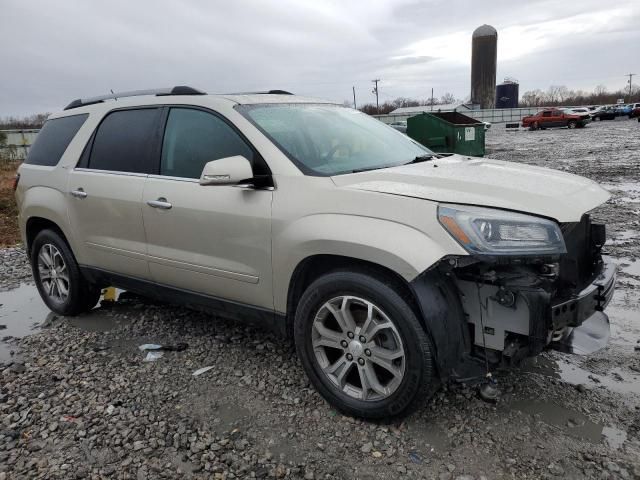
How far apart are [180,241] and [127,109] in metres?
1.34

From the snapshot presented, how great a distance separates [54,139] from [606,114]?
50875 mm

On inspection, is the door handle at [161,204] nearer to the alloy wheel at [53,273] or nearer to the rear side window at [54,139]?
the rear side window at [54,139]

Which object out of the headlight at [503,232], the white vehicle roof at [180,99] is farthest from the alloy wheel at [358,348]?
the white vehicle roof at [180,99]

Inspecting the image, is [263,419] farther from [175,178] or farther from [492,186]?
[492,186]

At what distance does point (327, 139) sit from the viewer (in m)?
3.64

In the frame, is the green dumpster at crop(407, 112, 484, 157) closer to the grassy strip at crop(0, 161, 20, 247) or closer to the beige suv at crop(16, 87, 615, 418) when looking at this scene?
the grassy strip at crop(0, 161, 20, 247)

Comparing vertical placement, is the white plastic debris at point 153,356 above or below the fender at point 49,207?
below

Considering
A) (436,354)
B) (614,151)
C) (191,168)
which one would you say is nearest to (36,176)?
(191,168)

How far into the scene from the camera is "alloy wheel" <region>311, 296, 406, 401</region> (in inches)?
110

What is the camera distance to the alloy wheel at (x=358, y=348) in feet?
9.20

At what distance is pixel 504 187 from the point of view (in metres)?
2.77

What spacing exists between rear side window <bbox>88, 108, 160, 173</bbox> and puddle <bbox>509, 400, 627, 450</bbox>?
3.03 meters

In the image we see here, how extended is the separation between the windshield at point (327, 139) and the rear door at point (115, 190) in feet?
3.22

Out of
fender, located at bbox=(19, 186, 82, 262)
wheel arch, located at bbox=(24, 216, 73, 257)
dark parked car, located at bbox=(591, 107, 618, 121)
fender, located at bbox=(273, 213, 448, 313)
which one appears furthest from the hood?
dark parked car, located at bbox=(591, 107, 618, 121)
